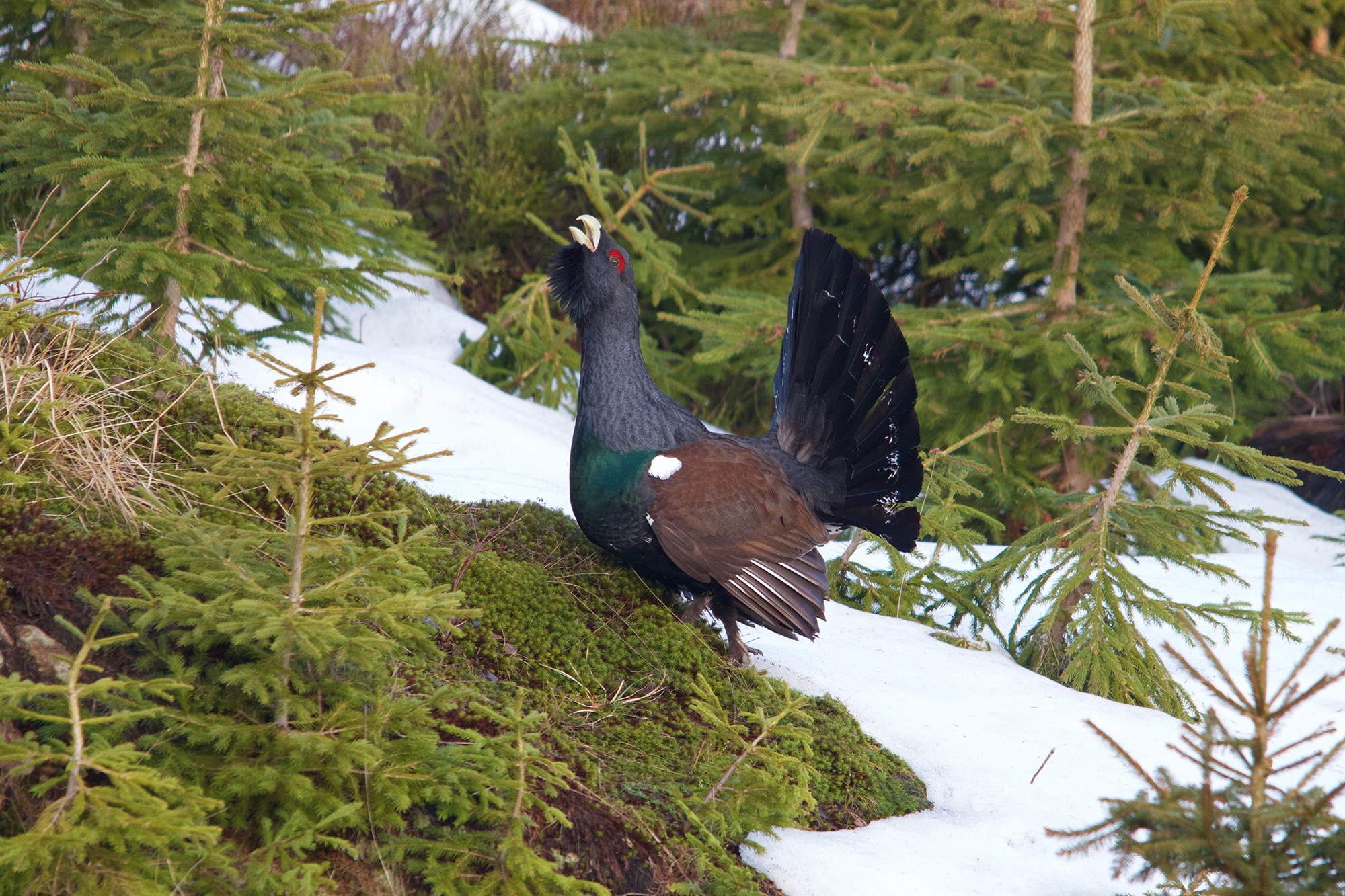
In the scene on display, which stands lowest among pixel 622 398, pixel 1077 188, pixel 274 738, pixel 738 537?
pixel 274 738

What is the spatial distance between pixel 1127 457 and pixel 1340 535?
4395 mm

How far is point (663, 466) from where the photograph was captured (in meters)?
3.19

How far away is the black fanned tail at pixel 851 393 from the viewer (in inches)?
140

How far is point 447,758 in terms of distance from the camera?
203cm

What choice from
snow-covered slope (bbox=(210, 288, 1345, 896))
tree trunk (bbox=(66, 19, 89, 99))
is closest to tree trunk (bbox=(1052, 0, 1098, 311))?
snow-covered slope (bbox=(210, 288, 1345, 896))

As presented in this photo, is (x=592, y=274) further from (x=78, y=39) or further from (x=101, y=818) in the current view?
(x=78, y=39)

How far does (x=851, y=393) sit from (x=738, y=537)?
76cm

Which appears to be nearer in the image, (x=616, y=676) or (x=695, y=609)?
(x=616, y=676)

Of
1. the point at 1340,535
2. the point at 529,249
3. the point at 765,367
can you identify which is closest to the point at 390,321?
the point at 529,249

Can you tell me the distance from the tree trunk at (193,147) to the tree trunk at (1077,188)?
13.5 feet

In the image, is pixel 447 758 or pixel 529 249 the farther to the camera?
pixel 529 249

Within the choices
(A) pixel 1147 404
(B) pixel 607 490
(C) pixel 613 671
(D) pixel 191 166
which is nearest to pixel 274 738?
(C) pixel 613 671

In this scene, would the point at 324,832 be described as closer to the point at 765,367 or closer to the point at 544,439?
the point at 544,439

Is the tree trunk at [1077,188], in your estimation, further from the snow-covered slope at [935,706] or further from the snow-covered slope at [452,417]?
the snow-covered slope at [452,417]
